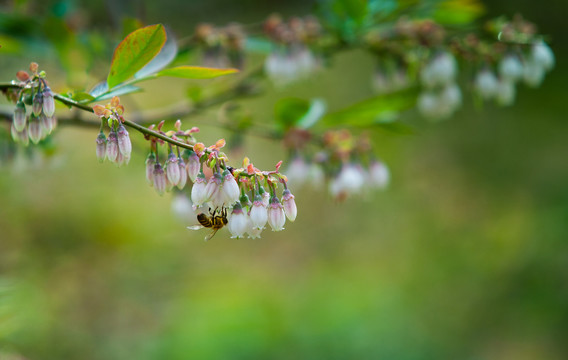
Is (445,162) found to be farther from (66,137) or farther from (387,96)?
(387,96)

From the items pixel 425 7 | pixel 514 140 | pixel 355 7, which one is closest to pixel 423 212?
pixel 514 140

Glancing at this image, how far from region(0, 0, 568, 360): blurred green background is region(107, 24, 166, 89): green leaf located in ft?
2.07

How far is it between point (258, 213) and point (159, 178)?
0.14m

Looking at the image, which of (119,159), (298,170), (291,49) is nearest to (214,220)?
(119,159)

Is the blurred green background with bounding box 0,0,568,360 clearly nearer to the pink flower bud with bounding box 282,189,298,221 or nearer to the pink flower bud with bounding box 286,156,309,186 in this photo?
the pink flower bud with bounding box 286,156,309,186

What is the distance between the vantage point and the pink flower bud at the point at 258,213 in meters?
0.69

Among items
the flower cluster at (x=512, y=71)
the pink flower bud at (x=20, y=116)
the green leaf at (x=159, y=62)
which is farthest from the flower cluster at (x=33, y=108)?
the flower cluster at (x=512, y=71)

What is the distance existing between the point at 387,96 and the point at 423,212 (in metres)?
2.56

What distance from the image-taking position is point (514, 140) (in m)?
3.56

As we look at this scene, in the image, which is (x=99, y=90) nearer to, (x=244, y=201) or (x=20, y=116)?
(x=20, y=116)

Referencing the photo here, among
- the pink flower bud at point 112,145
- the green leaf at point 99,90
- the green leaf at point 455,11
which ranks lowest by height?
the pink flower bud at point 112,145

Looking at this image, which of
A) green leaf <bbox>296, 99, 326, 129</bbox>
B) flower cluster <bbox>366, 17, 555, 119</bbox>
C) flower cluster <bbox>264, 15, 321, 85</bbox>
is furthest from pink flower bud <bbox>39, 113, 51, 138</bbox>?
flower cluster <bbox>366, 17, 555, 119</bbox>

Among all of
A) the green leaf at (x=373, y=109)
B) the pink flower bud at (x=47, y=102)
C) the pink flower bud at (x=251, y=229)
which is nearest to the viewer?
the pink flower bud at (x=47, y=102)

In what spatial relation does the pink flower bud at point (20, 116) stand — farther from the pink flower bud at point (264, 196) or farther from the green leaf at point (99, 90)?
the pink flower bud at point (264, 196)
